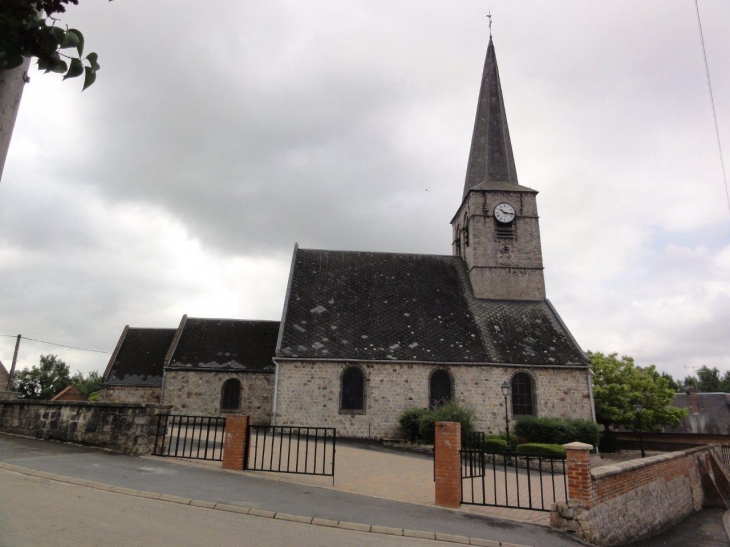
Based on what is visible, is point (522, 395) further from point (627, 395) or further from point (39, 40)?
point (39, 40)

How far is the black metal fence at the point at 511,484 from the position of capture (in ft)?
28.3

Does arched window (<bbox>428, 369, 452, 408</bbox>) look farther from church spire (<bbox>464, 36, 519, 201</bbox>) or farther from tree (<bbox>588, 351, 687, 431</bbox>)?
tree (<bbox>588, 351, 687, 431</bbox>)

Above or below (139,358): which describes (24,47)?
below

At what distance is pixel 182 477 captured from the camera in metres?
8.74

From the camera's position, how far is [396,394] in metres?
20.8

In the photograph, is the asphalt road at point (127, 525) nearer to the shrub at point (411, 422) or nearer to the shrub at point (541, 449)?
the shrub at point (541, 449)

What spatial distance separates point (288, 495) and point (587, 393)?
56.8 feet

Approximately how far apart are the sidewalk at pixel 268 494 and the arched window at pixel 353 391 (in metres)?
10.9

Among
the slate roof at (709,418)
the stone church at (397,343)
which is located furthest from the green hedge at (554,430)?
the slate roof at (709,418)

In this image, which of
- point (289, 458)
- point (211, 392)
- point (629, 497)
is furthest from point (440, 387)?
point (289, 458)

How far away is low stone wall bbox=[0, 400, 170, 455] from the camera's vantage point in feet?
35.3

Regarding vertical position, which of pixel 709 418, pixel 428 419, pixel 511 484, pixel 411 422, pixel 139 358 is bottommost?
A: pixel 511 484

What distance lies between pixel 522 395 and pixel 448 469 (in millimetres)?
13946

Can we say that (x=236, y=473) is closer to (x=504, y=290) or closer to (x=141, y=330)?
(x=504, y=290)
